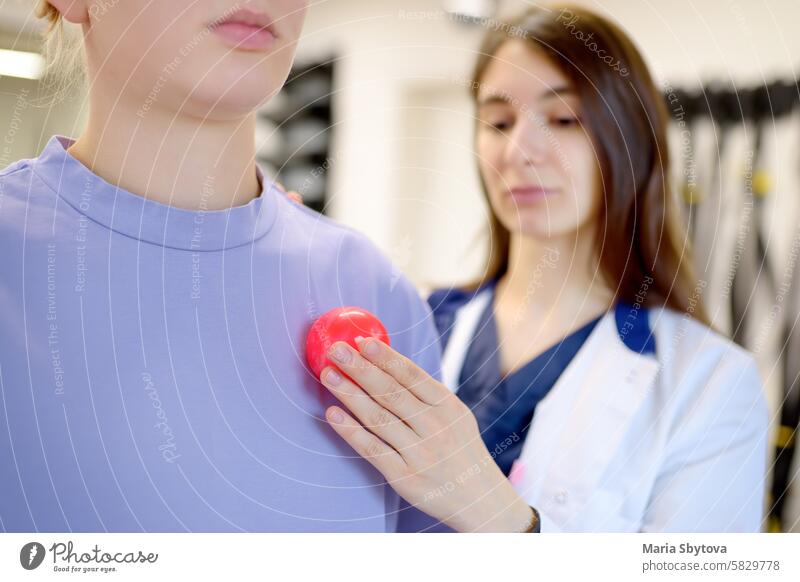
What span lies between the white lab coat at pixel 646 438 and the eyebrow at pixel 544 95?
0.53 ft

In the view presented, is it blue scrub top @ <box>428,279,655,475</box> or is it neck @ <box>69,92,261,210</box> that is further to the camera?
blue scrub top @ <box>428,279,655,475</box>

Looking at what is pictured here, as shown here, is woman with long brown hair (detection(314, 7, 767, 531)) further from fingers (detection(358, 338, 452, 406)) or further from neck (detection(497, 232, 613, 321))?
fingers (detection(358, 338, 452, 406))

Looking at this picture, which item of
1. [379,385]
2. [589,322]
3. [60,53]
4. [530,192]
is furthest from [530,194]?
[60,53]

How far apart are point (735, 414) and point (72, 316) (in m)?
0.49

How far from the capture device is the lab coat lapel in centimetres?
61

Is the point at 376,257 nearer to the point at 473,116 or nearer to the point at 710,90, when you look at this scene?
the point at 473,116

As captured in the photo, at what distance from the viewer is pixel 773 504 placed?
33.7 inches

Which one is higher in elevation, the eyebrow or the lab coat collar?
the eyebrow

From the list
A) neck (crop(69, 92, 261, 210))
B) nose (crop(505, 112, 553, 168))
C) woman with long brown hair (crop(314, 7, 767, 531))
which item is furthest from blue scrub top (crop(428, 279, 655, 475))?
neck (crop(69, 92, 261, 210))

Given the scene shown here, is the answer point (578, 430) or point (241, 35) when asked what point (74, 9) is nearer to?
point (241, 35)

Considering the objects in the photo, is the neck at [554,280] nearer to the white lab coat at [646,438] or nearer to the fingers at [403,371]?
the white lab coat at [646,438]

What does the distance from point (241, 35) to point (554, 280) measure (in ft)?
1.09

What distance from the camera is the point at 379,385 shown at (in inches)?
18.0
